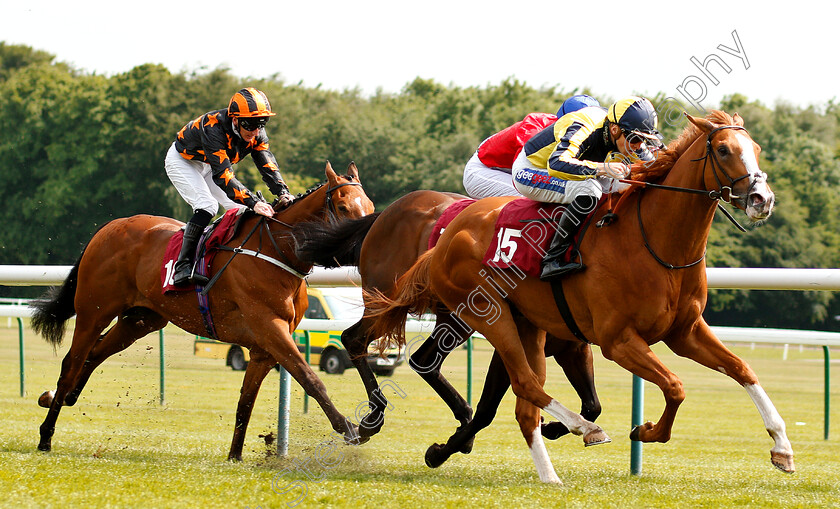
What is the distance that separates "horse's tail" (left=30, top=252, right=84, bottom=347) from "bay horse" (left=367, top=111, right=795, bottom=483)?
11.3ft

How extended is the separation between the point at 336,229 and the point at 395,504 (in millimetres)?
2399

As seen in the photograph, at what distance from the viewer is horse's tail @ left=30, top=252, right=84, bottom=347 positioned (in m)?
6.94

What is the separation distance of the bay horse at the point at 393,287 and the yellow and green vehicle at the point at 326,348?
0.17 m

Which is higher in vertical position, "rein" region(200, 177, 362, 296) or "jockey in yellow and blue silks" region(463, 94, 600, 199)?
→ "jockey in yellow and blue silks" region(463, 94, 600, 199)

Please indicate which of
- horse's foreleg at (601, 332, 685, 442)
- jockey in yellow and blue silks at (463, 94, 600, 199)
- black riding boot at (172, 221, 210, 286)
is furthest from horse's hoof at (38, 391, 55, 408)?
horse's foreleg at (601, 332, 685, 442)

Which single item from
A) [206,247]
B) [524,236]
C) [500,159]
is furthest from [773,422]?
[206,247]

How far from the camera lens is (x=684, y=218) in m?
4.41

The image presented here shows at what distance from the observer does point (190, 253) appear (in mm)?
6137

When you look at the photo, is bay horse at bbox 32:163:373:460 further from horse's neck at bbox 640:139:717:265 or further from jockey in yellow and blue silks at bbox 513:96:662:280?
horse's neck at bbox 640:139:717:265

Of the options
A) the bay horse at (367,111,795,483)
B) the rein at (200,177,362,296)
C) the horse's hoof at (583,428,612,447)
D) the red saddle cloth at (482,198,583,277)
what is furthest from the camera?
the rein at (200,177,362,296)

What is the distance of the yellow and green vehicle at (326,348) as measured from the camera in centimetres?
650

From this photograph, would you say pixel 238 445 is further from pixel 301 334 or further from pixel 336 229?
pixel 301 334

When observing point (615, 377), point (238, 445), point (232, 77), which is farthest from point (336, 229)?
point (232, 77)

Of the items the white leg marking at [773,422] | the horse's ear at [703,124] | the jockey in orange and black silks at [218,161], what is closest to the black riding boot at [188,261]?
the jockey in orange and black silks at [218,161]
